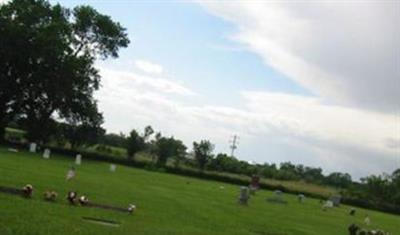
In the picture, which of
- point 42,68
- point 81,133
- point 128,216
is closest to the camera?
point 128,216

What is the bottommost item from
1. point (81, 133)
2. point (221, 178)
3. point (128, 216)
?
point (128, 216)

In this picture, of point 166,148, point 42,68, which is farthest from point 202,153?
point 42,68

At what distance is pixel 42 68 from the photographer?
71.8m

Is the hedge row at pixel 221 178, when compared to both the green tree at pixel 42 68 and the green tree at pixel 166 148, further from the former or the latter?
the green tree at pixel 166 148

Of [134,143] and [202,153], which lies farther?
[202,153]

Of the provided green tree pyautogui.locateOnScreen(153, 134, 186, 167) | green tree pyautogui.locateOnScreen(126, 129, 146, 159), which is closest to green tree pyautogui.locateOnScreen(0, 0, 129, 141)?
green tree pyautogui.locateOnScreen(126, 129, 146, 159)

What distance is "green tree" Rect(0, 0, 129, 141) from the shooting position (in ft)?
233

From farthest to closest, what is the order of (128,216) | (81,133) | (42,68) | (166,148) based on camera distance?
(166,148) → (81,133) → (42,68) → (128,216)

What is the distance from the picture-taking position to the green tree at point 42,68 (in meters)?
70.9

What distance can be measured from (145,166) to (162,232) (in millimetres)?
66467

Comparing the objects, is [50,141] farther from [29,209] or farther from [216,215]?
[29,209]

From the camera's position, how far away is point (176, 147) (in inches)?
4476

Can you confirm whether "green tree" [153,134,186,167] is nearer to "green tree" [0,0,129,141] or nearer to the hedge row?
the hedge row

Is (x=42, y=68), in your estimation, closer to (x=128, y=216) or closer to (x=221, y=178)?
(x=221, y=178)
